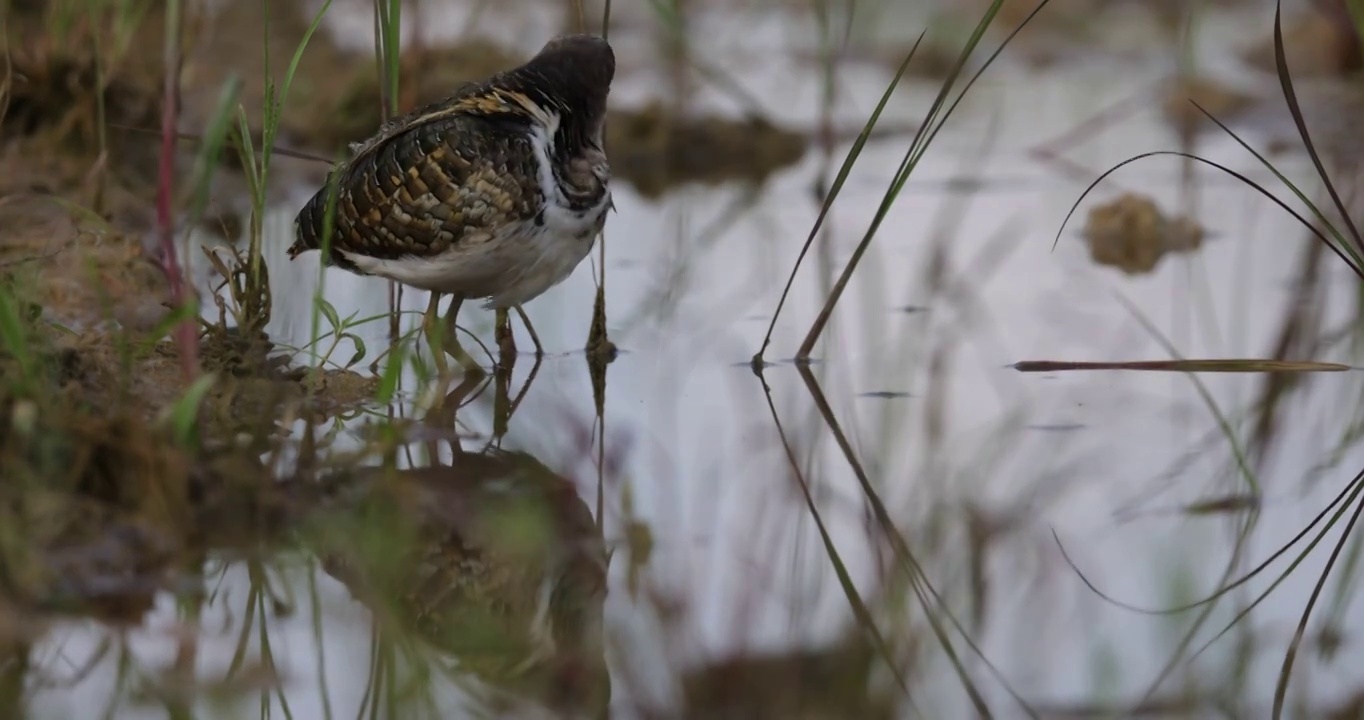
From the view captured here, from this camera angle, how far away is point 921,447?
12.5ft

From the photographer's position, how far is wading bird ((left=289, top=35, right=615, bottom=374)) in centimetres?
408

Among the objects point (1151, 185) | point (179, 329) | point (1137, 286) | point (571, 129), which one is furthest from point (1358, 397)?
point (1151, 185)

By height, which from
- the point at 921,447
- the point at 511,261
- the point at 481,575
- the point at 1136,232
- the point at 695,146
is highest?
the point at 695,146

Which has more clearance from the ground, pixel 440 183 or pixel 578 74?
pixel 578 74

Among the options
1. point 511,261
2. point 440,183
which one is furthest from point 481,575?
point 440,183

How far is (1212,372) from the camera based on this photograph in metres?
4.33

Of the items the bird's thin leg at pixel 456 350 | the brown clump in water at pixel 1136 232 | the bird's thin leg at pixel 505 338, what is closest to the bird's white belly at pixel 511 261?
the bird's thin leg at pixel 456 350

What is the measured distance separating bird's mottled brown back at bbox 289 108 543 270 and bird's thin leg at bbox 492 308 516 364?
0.51m

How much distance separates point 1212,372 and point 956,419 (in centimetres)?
72

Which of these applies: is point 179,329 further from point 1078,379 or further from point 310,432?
point 1078,379

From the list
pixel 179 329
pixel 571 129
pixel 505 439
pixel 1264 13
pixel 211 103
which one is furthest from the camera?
pixel 1264 13

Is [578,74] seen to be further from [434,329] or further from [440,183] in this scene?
[434,329]

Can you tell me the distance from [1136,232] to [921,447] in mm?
2494

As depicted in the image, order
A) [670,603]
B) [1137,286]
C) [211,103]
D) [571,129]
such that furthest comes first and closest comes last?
[211,103]
[1137,286]
[571,129]
[670,603]
